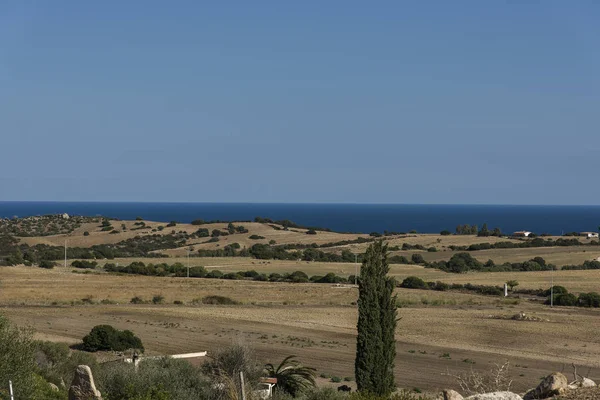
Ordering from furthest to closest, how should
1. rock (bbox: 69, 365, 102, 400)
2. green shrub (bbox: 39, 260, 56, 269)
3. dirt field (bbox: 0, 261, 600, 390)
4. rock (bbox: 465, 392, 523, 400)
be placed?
1. green shrub (bbox: 39, 260, 56, 269)
2. dirt field (bbox: 0, 261, 600, 390)
3. rock (bbox: 69, 365, 102, 400)
4. rock (bbox: 465, 392, 523, 400)

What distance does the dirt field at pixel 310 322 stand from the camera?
37969 millimetres

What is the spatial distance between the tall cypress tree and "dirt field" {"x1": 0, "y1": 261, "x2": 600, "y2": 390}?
4.54 meters

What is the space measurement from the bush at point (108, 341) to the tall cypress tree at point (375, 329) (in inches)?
493

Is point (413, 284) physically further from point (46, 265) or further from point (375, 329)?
point (375, 329)

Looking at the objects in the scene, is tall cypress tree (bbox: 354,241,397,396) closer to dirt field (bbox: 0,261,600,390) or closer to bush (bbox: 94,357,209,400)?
dirt field (bbox: 0,261,600,390)

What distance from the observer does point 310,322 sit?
50844 millimetres

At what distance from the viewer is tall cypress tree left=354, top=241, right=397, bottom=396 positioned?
2620 cm

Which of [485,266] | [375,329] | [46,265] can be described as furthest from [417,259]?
[375,329]

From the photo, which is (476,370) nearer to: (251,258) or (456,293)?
(456,293)

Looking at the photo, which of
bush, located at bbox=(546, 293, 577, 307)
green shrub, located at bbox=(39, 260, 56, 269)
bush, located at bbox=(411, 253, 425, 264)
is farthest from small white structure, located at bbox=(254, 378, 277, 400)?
bush, located at bbox=(411, 253, 425, 264)

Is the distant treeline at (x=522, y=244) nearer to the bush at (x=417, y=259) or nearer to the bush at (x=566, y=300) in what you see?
the bush at (x=417, y=259)

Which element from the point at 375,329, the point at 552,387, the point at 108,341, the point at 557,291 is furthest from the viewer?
the point at 557,291

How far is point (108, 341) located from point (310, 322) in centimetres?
1631

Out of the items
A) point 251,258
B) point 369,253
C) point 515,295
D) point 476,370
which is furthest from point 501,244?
point 369,253
